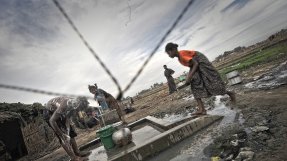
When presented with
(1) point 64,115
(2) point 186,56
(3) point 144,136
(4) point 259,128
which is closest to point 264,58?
(2) point 186,56

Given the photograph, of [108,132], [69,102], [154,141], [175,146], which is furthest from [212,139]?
[69,102]

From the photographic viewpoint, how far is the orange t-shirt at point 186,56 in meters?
5.39

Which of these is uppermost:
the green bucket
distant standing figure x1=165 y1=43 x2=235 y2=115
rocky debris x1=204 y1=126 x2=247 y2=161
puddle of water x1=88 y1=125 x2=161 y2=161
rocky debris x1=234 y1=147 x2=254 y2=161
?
distant standing figure x1=165 y1=43 x2=235 y2=115

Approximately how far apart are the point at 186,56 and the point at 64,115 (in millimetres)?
3089

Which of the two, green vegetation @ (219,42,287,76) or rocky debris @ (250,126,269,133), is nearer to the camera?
rocky debris @ (250,126,269,133)

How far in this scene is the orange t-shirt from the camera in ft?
17.7

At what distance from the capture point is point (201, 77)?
214 inches

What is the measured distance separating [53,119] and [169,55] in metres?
3.01

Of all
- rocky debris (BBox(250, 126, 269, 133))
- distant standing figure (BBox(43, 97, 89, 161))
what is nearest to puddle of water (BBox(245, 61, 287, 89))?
rocky debris (BBox(250, 126, 269, 133))

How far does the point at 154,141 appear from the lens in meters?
4.25

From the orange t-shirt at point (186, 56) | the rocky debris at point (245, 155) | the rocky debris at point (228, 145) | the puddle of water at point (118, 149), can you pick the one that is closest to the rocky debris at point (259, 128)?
the rocky debris at point (228, 145)

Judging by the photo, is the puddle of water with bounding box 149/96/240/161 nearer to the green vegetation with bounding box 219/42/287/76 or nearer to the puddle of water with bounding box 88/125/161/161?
the puddle of water with bounding box 88/125/161/161

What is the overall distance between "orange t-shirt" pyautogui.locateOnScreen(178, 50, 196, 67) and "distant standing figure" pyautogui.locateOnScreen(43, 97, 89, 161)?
2.44m

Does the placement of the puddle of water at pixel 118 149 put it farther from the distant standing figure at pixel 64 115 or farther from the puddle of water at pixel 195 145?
the puddle of water at pixel 195 145
